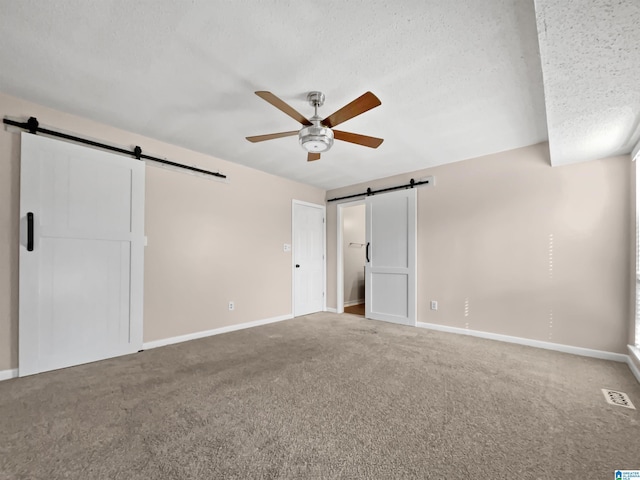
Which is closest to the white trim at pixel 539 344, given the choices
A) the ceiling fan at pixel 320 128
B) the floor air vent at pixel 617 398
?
the floor air vent at pixel 617 398

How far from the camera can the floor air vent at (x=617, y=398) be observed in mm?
2039

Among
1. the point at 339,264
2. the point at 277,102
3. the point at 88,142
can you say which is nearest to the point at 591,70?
the point at 277,102

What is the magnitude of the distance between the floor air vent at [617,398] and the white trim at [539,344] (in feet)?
3.23

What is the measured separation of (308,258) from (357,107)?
140 inches

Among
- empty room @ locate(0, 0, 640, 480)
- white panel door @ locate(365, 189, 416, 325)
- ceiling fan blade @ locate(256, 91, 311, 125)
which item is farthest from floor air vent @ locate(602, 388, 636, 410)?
ceiling fan blade @ locate(256, 91, 311, 125)

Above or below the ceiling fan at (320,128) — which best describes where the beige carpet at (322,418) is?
below

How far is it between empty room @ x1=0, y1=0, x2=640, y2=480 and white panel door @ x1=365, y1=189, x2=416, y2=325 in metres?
0.04

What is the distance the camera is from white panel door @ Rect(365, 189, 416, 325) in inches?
174

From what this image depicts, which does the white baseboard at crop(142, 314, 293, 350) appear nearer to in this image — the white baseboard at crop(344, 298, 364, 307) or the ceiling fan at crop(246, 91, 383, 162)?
the white baseboard at crop(344, 298, 364, 307)

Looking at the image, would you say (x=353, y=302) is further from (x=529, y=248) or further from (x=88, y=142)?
(x=88, y=142)

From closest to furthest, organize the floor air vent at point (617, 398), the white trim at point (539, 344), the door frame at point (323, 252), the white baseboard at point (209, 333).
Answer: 1. the floor air vent at point (617, 398)
2. the white trim at point (539, 344)
3. the white baseboard at point (209, 333)
4. the door frame at point (323, 252)

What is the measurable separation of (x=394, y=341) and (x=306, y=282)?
212cm

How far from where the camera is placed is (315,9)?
61.9 inches

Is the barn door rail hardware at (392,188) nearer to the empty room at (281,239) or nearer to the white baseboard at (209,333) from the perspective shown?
the empty room at (281,239)
